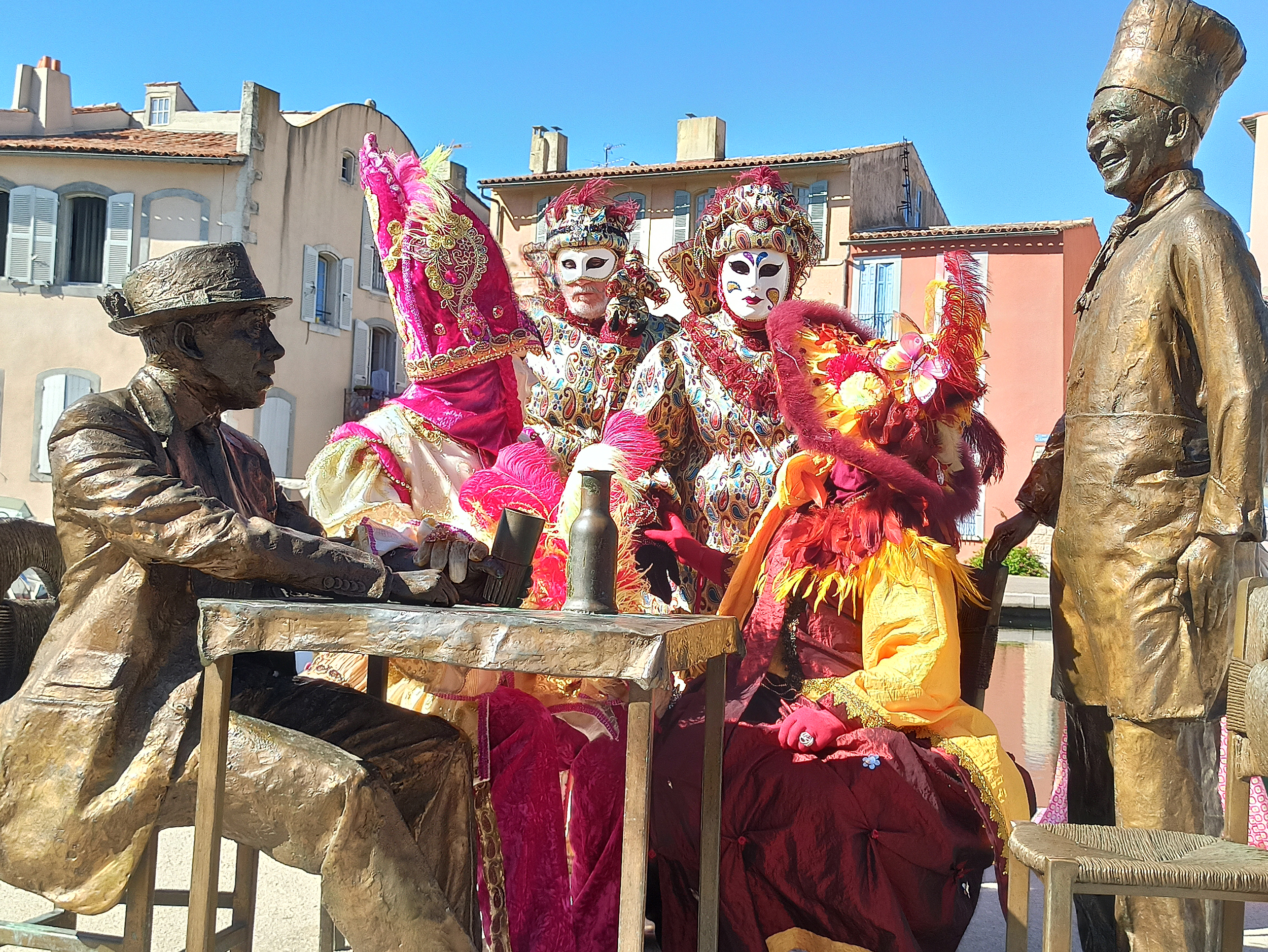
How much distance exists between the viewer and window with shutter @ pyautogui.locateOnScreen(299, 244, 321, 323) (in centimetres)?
2197

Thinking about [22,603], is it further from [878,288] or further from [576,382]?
[878,288]

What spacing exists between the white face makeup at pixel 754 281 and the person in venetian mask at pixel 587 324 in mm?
613

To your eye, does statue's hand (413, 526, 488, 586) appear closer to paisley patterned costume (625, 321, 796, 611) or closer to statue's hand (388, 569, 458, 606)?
statue's hand (388, 569, 458, 606)

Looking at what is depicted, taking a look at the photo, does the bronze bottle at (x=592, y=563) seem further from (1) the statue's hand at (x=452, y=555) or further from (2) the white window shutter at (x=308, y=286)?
(2) the white window shutter at (x=308, y=286)

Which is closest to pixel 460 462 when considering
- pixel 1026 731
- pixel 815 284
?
pixel 1026 731

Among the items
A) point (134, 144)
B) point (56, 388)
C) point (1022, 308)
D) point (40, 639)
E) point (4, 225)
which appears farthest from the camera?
point (1022, 308)

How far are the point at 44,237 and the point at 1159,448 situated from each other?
863 inches

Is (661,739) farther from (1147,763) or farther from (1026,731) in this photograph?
(1026,731)

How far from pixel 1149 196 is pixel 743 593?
158cm

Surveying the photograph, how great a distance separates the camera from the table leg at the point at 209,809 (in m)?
2.44

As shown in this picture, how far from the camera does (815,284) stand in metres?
23.1

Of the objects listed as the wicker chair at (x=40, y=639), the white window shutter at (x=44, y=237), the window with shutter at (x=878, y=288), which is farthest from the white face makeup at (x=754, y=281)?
the white window shutter at (x=44, y=237)

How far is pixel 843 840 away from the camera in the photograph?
3021mm

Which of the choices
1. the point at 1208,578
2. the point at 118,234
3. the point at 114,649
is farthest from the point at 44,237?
the point at 1208,578
